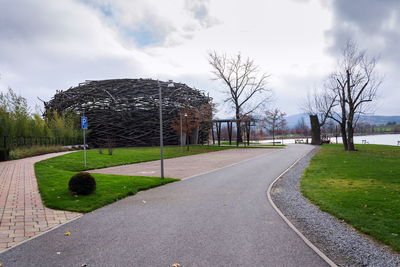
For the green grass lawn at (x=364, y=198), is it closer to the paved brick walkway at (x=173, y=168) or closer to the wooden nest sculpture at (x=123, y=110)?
the paved brick walkway at (x=173, y=168)

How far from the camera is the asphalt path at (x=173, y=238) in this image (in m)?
4.30

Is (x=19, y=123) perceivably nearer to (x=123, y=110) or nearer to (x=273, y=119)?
(x=123, y=110)

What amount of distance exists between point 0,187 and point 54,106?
42.4m

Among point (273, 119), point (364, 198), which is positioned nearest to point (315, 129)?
point (273, 119)

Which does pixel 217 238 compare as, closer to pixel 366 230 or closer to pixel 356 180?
pixel 366 230

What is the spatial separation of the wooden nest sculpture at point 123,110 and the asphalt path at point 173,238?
36.9 m

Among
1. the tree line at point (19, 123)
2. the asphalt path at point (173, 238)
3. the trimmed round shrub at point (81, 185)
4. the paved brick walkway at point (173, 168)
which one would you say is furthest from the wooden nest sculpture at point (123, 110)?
the asphalt path at point (173, 238)

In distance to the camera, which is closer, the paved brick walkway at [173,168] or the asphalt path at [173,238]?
the asphalt path at [173,238]

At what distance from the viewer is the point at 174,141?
164 ft

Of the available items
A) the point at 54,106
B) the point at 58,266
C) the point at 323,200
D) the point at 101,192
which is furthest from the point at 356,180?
the point at 54,106

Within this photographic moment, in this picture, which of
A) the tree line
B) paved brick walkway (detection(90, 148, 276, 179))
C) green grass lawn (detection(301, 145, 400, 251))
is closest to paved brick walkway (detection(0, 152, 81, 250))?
paved brick walkway (detection(90, 148, 276, 179))

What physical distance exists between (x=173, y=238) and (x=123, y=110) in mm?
43307

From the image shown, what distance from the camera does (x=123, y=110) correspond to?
153 feet

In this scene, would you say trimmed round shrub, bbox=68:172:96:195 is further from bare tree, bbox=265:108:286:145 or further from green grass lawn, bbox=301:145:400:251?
bare tree, bbox=265:108:286:145
